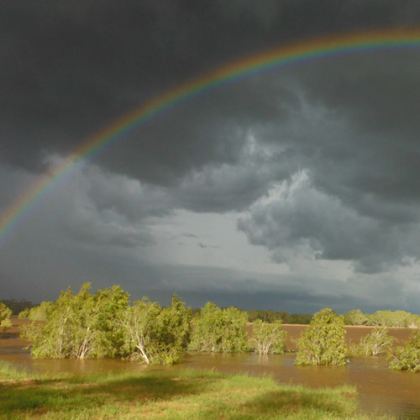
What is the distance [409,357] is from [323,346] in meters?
12.0

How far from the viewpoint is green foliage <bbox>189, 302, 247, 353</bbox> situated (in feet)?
315

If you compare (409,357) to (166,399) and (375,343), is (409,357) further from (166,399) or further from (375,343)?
(166,399)

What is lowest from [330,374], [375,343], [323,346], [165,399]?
[165,399]

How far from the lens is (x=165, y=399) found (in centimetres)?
3553

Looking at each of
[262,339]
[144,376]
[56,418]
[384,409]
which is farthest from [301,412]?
[262,339]

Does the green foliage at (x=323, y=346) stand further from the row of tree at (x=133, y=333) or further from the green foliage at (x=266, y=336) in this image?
the green foliage at (x=266, y=336)

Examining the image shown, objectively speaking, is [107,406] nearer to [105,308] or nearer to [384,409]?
[384,409]

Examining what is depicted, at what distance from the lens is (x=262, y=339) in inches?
3757

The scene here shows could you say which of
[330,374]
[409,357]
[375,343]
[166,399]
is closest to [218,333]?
[375,343]

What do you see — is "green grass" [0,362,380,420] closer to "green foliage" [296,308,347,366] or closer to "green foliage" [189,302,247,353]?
"green foliage" [296,308,347,366]

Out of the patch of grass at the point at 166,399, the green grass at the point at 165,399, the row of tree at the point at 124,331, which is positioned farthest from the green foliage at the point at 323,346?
the patch of grass at the point at 166,399

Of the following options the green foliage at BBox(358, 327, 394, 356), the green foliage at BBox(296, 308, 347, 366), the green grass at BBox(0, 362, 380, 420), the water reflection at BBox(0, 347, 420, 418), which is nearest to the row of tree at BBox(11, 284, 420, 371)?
the green foliage at BBox(296, 308, 347, 366)

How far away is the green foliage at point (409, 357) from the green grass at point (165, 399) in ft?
94.0

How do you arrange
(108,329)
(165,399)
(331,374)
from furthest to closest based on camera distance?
1. (108,329)
2. (331,374)
3. (165,399)
